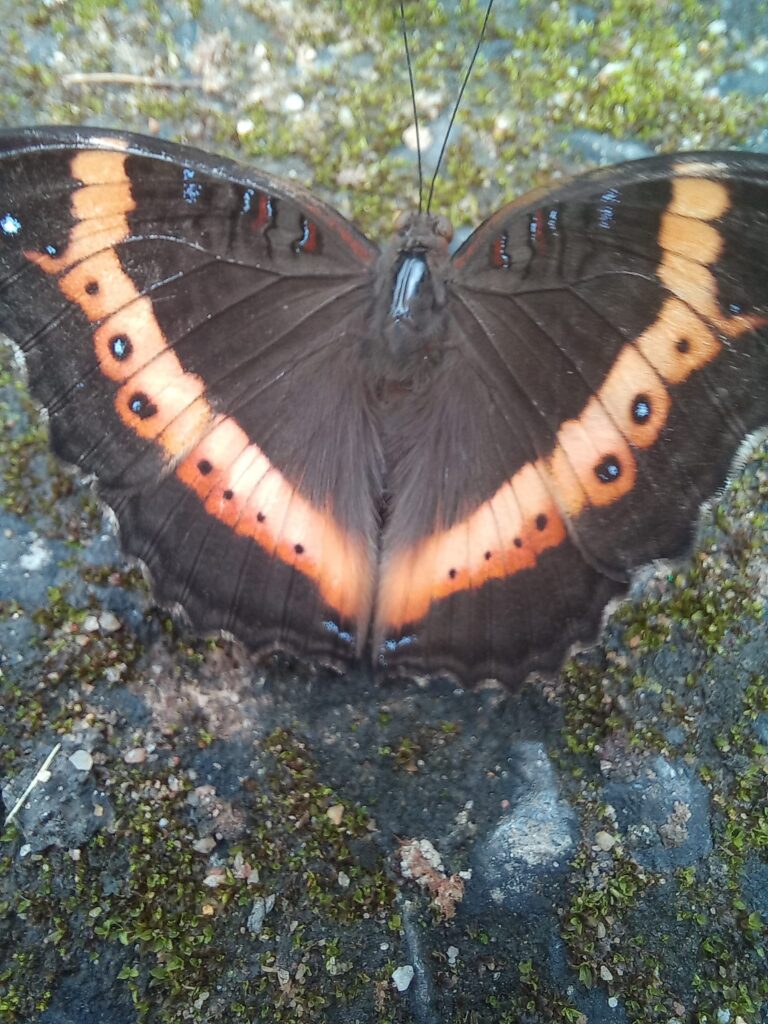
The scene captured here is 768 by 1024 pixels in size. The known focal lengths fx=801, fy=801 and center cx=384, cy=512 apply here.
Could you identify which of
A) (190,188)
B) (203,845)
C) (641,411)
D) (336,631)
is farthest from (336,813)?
(190,188)

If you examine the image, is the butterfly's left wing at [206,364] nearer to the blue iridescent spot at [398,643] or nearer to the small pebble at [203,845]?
the blue iridescent spot at [398,643]

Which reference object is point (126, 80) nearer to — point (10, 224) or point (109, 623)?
point (10, 224)

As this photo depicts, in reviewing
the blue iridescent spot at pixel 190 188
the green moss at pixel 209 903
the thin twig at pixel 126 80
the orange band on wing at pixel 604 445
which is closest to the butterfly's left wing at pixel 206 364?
the blue iridescent spot at pixel 190 188

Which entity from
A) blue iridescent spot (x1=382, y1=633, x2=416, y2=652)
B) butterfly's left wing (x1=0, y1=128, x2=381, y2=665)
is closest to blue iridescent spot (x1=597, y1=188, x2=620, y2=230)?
butterfly's left wing (x1=0, y1=128, x2=381, y2=665)

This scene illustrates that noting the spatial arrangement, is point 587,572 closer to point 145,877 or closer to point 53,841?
point 145,877

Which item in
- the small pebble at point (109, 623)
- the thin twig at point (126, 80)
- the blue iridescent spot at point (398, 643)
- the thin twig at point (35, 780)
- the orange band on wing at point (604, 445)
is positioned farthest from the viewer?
the thin twig at point (126, 80)

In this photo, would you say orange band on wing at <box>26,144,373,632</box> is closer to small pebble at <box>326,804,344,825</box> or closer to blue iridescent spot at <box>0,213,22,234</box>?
blue iridescent spot at <box>0,213,22,234</box>

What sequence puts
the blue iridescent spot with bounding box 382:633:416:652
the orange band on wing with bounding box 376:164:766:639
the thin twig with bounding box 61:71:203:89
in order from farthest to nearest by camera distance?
the thin twig with bounding box 61:71:203:89 → the blue iridescent spot with bounding box 382:633:416:652 → the orange band on wing with bounding box 376:164:766:639

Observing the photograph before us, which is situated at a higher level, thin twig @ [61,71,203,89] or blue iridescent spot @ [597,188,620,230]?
thin twig @ [61,71,203,89]
